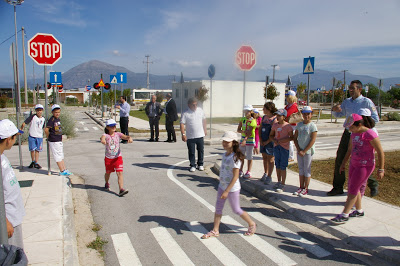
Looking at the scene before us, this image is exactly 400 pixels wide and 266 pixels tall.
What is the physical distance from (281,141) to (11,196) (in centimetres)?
474

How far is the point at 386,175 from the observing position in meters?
8.00

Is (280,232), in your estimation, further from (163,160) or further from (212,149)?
(212,149)

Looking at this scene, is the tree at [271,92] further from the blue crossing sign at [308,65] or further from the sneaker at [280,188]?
the sneaker at [280,188]

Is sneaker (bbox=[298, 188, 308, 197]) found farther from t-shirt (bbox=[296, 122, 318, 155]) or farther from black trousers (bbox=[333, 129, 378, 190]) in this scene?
t-shirt (bbox=[296, 122, 318, 155])

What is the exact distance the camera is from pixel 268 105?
6.83 m

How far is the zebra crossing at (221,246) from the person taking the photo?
405 cm

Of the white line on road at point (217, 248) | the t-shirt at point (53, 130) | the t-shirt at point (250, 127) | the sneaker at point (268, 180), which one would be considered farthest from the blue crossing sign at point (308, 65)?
the t-shirt at point (53, 130)

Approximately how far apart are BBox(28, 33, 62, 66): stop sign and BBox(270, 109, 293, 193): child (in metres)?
5.40

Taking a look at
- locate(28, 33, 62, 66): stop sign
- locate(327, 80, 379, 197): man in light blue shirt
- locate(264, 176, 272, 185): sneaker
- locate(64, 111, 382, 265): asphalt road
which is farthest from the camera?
locate(28, 33, 62, 66): stop sign

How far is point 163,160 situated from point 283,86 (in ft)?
106

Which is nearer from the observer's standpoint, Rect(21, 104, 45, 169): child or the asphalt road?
the asphalt road

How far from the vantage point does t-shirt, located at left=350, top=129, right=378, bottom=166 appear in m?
Answer: 4.68

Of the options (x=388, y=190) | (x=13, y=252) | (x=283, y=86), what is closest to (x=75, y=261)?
(x=13, y=252)

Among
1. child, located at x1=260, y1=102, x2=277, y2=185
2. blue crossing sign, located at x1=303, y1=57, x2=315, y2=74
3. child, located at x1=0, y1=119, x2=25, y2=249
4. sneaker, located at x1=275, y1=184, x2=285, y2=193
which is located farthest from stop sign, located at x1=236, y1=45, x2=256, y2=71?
child, located at x1=0, y1=119, x2=25, y2=249
